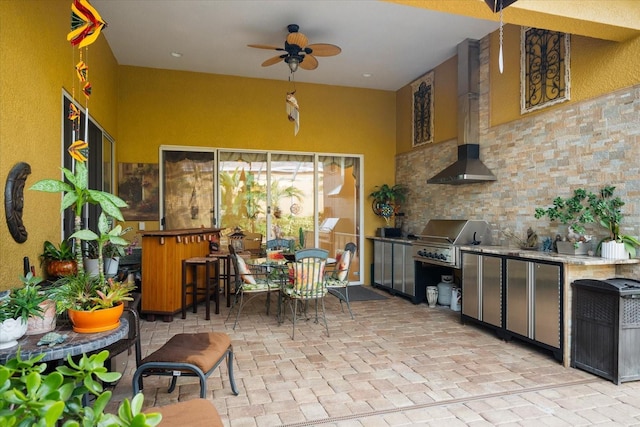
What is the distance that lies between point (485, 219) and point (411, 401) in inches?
123

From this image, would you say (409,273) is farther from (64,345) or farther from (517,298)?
(64,345)

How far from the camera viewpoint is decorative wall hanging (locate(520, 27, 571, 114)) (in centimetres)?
418

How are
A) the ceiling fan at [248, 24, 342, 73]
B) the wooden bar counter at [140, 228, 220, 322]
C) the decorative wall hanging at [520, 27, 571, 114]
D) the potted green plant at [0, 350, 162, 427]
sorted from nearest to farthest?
the potted green plant at [0, 350, 162, 427] < the decorative wall hanging at [520, 27, 571, 114] < the ceiling fan at [248, 24, 342, 73] < the wooden bar counter at [140, 228, 220, 322]

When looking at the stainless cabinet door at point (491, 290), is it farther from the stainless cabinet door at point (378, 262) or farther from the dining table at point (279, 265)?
the stainless cabinet door at point (378, 262)

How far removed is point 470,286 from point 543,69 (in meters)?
2.55

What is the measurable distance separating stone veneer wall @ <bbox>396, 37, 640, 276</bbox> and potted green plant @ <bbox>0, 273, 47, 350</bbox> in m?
4.34

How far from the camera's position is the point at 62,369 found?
994 millimetres

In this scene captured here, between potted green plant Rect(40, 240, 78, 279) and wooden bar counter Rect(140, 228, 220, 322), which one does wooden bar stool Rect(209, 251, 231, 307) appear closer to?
wooden bar counter Rect(140, 228, 220, 322)

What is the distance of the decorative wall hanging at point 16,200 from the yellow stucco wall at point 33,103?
37 mm

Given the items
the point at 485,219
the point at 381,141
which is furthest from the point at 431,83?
the point at 485,219

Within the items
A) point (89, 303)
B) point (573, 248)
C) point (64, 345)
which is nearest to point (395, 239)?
point (573, 248)

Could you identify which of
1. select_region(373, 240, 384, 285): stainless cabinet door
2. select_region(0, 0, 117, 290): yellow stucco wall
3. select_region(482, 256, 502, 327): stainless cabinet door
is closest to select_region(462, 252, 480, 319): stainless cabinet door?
select_region(482, 256, 502, 327): stainless cabinet door

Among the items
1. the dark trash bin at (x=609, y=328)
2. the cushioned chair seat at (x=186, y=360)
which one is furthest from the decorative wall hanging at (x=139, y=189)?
the dark trash bin at (x=609, y=328)

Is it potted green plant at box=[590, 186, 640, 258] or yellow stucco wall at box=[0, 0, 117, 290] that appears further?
potted green plant at box=[590, 186, 640, 258]
